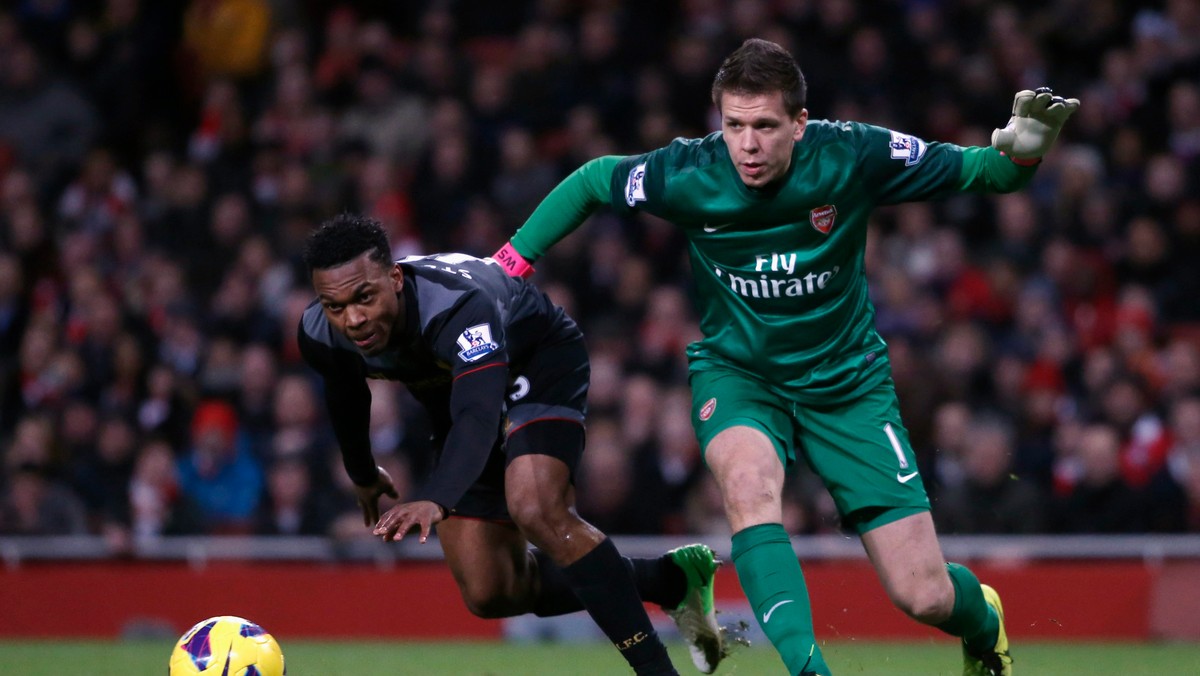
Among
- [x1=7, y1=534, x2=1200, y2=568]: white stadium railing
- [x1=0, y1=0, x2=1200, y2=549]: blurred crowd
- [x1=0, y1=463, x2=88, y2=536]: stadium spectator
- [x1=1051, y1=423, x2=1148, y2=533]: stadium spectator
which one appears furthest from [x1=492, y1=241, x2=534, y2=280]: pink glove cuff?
[x1=0, y1=463, x2=88, y2=536]: stadium spectator

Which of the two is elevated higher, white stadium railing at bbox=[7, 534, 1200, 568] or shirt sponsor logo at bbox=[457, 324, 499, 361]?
shirt sponsor logo at bbox=[457, 324, 499, 361]

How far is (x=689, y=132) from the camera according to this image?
12.1 m

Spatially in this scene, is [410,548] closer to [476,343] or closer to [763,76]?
[476,343]

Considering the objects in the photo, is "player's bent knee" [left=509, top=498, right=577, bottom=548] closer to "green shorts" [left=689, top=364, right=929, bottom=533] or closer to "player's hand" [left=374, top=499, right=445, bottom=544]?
"green shorts" [left=689, top=364, right=929, bottom=533]

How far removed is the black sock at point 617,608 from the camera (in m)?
5.94

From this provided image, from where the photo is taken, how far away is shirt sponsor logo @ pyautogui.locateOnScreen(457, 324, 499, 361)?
5.48m

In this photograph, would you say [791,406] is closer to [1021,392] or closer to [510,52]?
[1021,392]

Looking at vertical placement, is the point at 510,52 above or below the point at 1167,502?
above

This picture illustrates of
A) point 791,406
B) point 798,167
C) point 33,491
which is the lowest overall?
point 33,491

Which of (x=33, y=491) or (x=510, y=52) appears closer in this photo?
(x=33, y=491)

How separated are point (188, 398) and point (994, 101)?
6091 millimetres

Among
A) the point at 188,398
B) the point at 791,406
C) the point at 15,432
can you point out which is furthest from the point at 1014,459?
the point at 15,432

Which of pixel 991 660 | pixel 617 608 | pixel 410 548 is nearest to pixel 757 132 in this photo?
pixel 617 608

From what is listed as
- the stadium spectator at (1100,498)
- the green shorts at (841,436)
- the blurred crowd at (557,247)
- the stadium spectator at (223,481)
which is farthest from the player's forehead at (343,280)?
the stadium spectator at (223,481)
